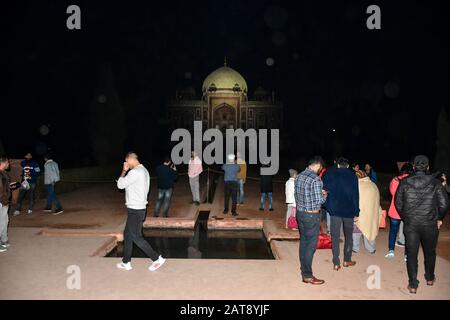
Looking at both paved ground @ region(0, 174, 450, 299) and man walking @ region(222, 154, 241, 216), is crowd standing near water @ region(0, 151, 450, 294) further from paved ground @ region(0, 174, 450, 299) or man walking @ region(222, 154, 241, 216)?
man walking @ region(222, 154, 241, 216)

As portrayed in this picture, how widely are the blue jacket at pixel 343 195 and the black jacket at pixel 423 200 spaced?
2.62ft

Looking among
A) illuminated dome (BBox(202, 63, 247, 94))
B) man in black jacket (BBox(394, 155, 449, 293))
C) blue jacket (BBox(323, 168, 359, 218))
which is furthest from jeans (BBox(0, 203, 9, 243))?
illuminated dome (BBox(202, 63, 247, 94))

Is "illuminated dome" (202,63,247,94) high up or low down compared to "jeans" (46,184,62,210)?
up

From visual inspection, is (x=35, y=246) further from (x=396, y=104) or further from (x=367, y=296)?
(x=396, y=104)

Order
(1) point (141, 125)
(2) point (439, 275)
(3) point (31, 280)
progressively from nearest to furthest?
1. (3) point (31, 280)
2. (2) point (439, 275)
3. (1) point (141, 125)

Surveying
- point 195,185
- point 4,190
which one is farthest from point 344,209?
point 195,185

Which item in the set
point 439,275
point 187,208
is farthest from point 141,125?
point 439,275

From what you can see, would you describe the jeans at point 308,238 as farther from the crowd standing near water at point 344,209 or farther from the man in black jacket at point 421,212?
the man in black jacket at point 421,212

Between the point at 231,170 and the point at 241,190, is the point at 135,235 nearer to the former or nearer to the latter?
the point at 231,170

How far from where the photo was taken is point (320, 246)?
7473 mm

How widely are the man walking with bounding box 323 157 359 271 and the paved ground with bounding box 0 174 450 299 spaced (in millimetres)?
608

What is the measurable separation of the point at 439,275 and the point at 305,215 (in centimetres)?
222

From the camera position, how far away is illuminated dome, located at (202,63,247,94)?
75250 millimetres

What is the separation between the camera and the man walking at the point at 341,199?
245 inches
